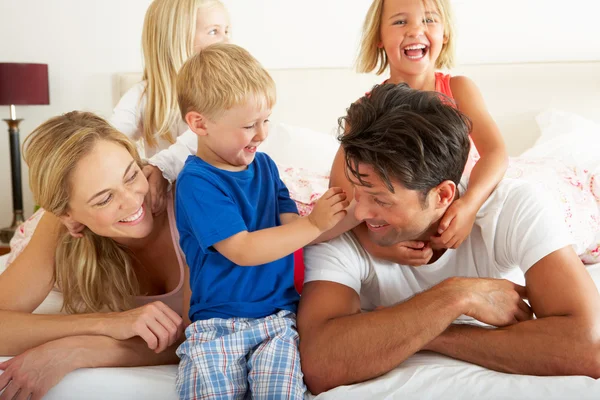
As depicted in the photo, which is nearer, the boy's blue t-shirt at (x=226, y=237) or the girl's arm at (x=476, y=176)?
the boy's blue t-shirt at (x=226, y=237)

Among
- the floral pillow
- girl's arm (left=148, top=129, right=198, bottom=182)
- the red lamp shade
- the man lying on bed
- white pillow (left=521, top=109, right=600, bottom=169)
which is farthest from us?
the red lamp shade

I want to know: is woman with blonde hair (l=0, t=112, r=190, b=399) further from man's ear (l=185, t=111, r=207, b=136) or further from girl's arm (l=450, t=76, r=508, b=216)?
girl's arm (l=450, t=76, r=508, b=216)

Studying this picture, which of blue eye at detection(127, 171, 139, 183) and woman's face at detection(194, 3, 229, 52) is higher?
woman's face at detection(194, 3, 229, 52)

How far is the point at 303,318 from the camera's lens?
162 cm

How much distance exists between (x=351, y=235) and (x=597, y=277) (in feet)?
2.94

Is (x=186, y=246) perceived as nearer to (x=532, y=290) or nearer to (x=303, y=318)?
(x=303, y=318)

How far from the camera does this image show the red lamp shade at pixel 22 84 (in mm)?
3756

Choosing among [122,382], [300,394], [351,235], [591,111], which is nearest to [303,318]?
[300,394]

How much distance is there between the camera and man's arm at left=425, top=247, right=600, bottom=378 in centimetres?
146

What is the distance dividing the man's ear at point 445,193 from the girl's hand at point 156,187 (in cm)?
73

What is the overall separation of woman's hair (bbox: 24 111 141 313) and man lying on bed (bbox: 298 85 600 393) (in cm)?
54

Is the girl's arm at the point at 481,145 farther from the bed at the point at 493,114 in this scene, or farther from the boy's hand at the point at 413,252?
the bed at the point at 493,114

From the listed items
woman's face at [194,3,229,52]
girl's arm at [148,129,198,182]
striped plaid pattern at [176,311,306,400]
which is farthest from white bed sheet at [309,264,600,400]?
woman's face at [194,3,229,52]

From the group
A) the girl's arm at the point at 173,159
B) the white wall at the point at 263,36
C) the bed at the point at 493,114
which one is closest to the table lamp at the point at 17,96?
the white wall at the point at 263,36
